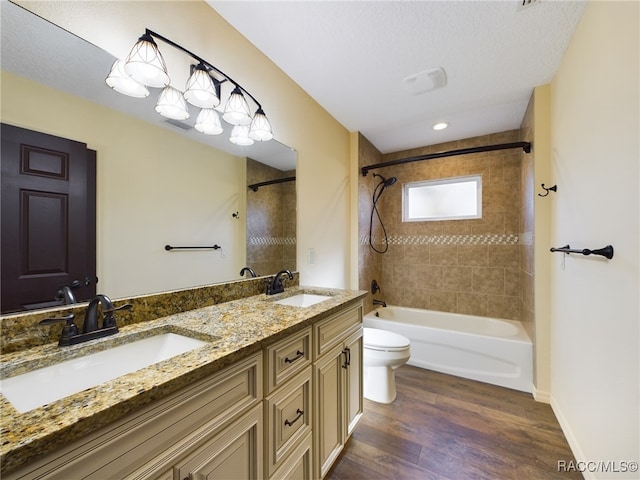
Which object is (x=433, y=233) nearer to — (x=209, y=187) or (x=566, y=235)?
(x=566, y=235)

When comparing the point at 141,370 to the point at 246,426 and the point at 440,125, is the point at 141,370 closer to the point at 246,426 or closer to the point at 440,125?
the point at 246,426

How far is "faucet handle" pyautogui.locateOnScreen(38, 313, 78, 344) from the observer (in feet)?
2.59

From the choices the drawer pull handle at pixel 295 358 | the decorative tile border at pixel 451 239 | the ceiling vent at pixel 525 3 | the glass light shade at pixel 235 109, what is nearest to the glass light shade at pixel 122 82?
the glass light shade at pixel 235 109

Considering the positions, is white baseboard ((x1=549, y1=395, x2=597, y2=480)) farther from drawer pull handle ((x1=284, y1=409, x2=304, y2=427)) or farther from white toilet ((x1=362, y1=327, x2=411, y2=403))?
drawer pull handle ((x1=284, y1=409, x2=304, y2=427))

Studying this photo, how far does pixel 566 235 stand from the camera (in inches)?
62.5

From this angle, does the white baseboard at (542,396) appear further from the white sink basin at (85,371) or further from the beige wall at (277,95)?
the white sink basin at (85,371)

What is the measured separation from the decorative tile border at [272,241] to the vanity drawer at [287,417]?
842mm

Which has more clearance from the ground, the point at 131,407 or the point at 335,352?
the point at 131,407

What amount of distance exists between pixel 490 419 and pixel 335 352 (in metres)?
1.35

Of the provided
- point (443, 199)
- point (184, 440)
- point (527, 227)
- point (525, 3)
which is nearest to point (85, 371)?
point (184, 440)

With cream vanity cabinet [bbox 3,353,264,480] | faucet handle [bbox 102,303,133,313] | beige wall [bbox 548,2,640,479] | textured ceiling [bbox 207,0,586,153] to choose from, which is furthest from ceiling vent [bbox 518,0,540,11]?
faucet handle [bbox 102,303,133,313]

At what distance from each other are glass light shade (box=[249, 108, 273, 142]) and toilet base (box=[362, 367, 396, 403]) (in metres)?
1.87

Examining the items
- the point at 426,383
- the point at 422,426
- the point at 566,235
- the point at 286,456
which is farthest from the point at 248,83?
the point at 426,383

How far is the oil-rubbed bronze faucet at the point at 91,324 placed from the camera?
80 centimetres
